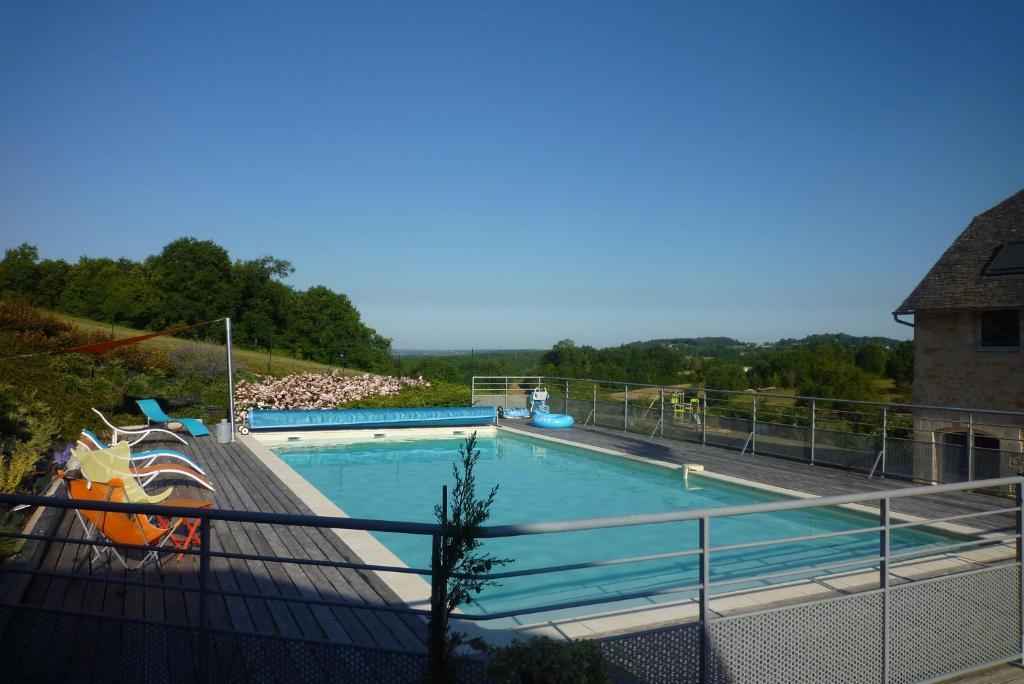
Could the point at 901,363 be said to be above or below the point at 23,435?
above

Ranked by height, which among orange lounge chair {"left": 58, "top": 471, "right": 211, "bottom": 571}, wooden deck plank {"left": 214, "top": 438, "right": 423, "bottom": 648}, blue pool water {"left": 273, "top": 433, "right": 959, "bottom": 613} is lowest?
blue pool water {"left": 273, "top": 433, "right": 959, "bottom": 613}

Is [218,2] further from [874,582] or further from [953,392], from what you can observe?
[953,392]

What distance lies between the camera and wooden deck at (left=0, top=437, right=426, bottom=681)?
332 cm

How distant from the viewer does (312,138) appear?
20.7m

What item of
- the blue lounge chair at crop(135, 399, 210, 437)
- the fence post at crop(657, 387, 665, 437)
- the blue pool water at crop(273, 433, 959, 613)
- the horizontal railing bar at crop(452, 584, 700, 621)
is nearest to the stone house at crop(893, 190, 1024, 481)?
the fence post at crop(657, 387, 665, 437)

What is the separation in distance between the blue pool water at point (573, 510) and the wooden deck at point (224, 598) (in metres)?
1.44

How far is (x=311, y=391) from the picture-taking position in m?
16.3

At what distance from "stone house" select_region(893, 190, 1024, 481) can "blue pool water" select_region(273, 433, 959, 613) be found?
9813 mm

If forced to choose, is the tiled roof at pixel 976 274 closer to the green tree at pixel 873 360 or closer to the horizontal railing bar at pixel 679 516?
the horizontal railing bar at pixel 679 516

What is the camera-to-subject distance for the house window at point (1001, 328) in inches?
689

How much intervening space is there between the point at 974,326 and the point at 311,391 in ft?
57.5

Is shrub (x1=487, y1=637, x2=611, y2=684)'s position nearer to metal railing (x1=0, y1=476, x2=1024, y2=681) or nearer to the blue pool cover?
metal railing (x1=0, y1=476, x2=1024, y2=681)

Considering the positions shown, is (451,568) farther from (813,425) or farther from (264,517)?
(813,425)

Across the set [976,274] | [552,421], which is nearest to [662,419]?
[552,421]
